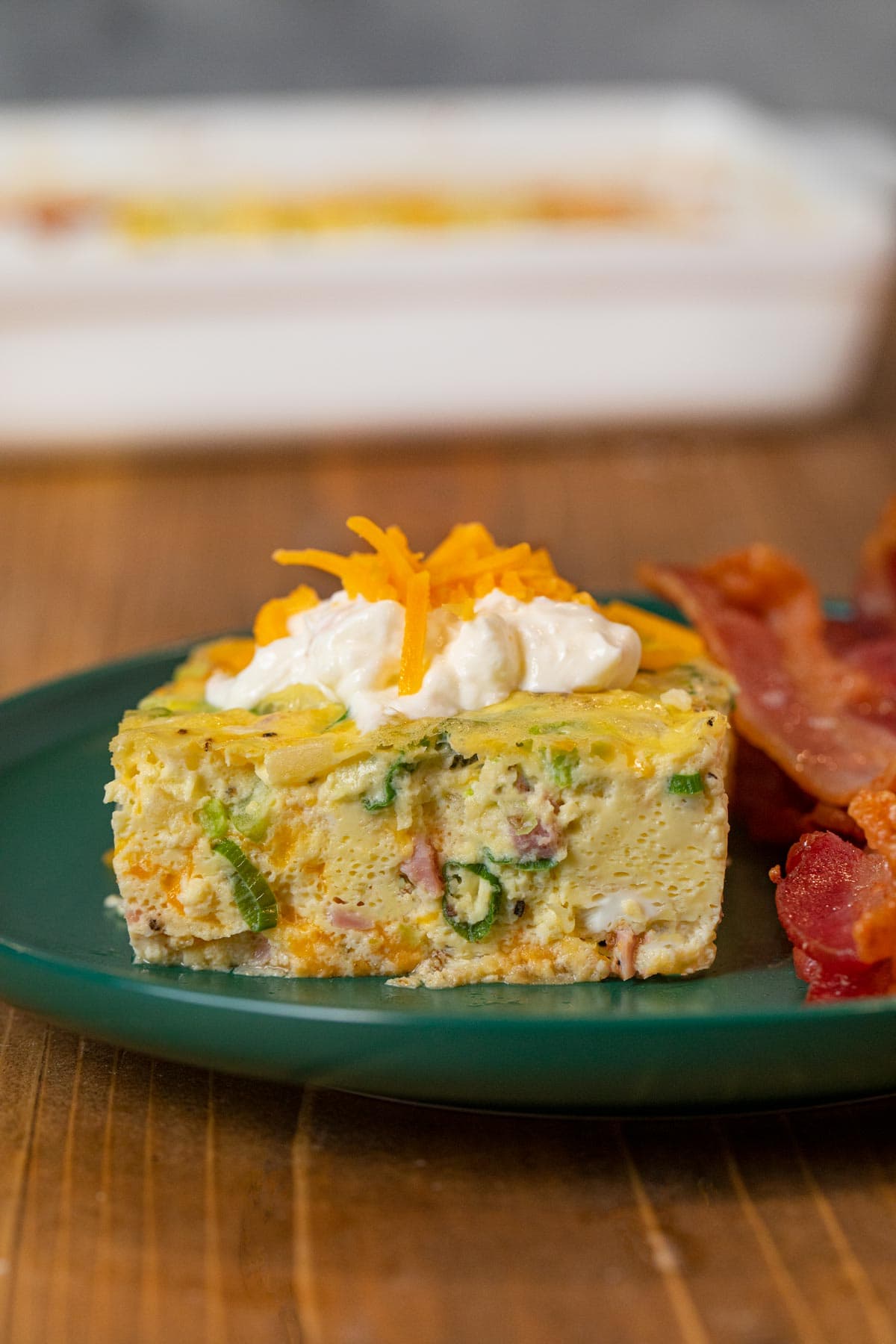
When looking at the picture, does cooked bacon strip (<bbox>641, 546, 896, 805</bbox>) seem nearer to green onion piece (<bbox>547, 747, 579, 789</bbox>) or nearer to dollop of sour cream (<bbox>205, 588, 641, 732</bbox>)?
dollop of sour cream (<bbox>205, 588, 641, 732</bbox>)

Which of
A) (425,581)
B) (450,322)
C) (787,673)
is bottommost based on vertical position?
(787,673)

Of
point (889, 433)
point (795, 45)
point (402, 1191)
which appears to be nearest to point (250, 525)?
point (889, 433)

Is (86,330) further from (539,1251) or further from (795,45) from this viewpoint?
(795,45)

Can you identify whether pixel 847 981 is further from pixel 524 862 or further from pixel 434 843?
pixel 434 843

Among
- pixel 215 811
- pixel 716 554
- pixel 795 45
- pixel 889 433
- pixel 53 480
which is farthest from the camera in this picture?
pixel 795 45

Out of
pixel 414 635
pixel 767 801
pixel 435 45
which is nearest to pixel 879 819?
pixel 767 801

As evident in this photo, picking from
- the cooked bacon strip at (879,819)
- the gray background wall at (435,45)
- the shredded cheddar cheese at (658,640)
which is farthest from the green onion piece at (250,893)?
the gray background wall at (435,45)
